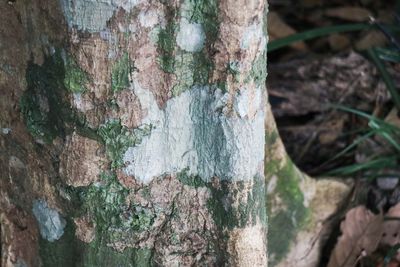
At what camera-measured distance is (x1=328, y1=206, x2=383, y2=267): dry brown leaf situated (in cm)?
138

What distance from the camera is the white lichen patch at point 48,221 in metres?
1.07

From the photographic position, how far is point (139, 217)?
3.36 ft

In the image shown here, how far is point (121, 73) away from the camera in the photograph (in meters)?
0.91

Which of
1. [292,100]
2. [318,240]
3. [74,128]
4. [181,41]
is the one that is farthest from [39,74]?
[292,100]

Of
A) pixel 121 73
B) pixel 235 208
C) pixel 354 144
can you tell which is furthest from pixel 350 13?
pixel 121 73

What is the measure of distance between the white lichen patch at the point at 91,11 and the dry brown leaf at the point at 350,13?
1.40 m

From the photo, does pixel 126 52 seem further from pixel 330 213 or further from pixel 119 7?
pixel 330 213

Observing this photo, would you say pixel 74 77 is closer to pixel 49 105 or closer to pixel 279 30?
pixel 49 105

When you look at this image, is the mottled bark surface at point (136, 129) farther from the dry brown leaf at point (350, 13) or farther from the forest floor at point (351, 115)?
the dry brown leaf at point (350, 13)

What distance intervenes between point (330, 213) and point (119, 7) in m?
0.79

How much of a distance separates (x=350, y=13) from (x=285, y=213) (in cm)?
97

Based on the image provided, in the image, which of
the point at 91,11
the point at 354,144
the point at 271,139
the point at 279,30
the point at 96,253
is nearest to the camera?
the point at 91,11

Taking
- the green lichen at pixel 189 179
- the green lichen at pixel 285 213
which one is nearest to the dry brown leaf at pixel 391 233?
the green lichen at pixel 285 213

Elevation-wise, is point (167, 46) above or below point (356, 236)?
above
